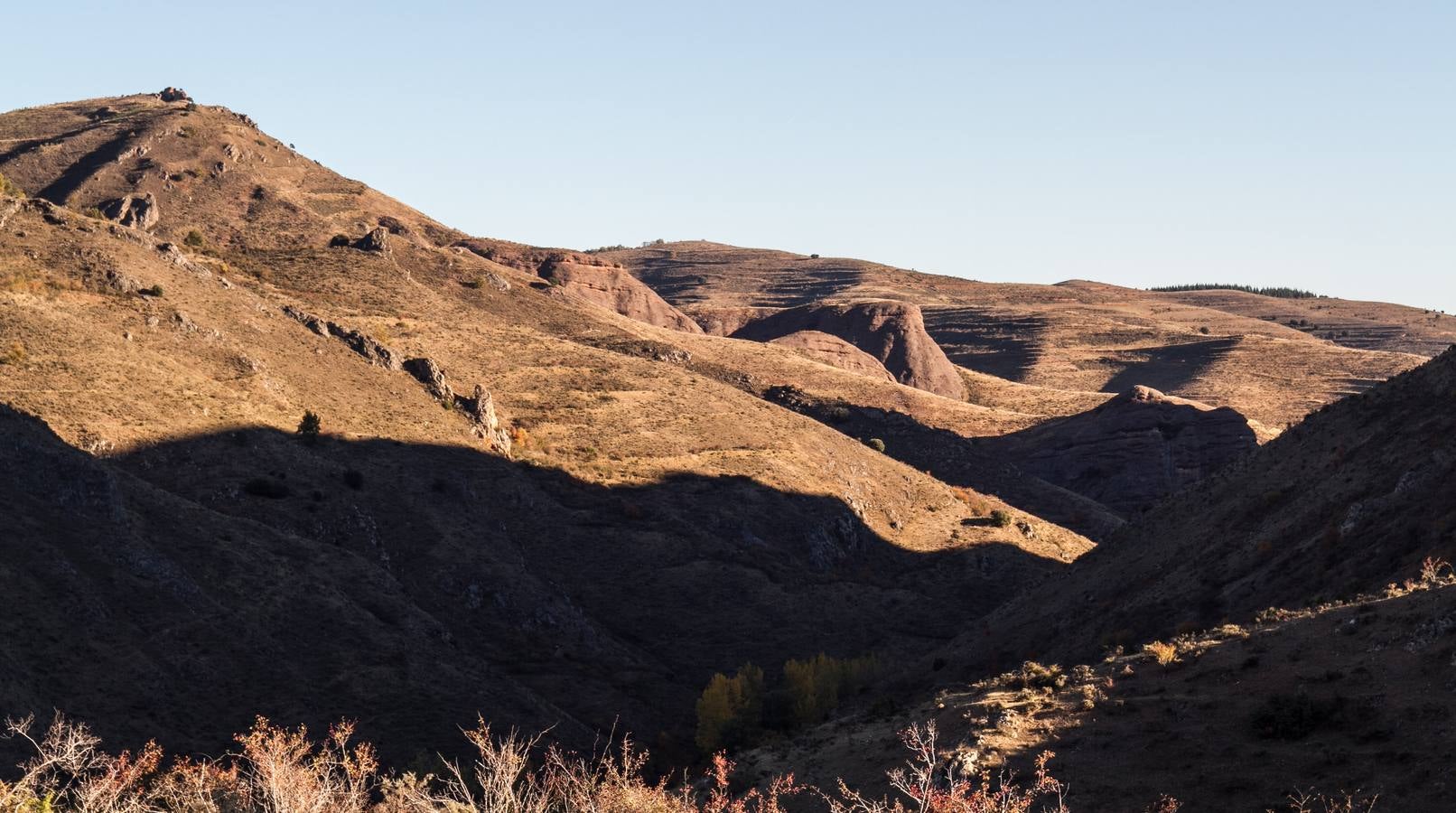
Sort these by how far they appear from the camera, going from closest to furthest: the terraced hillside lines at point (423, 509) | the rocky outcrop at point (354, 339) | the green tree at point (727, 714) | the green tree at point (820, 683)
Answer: the terraced hillside lines at point (423, 509) < the green tree at point (727, 714) < the green tree at point (820, 683) < the rocky outcrop at point (354, 339)

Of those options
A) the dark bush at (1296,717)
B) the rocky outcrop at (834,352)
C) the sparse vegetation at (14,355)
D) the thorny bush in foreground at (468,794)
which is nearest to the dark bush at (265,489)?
the sparse vegetation at (14,355)

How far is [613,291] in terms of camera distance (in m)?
173

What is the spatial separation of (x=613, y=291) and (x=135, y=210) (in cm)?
5901

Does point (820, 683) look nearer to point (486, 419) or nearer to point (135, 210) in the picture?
point (486, 419)

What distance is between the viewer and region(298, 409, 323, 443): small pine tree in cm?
7312

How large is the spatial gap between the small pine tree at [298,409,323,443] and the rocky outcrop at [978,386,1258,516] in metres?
69.9

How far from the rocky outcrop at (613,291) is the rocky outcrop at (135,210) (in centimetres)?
4553

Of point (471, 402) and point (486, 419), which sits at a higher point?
point (471, 402)

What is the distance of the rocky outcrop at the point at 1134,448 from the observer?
11969 cm

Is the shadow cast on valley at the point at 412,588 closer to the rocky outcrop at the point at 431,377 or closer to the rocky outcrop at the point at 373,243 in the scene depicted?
the rocky outcrop at the point at 431,377

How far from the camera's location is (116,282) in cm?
7975

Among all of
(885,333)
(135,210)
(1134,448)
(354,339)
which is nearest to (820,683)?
(354,339)

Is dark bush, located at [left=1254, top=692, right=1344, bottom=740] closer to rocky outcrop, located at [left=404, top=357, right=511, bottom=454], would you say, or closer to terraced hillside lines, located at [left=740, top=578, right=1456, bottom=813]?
terraced hillside lines, located at [left=740, top=578, right=1456, bottom=813]

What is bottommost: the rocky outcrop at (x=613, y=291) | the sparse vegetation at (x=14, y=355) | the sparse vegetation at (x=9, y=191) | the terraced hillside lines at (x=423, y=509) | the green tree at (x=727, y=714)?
the green tree at (x=727, y=714)
